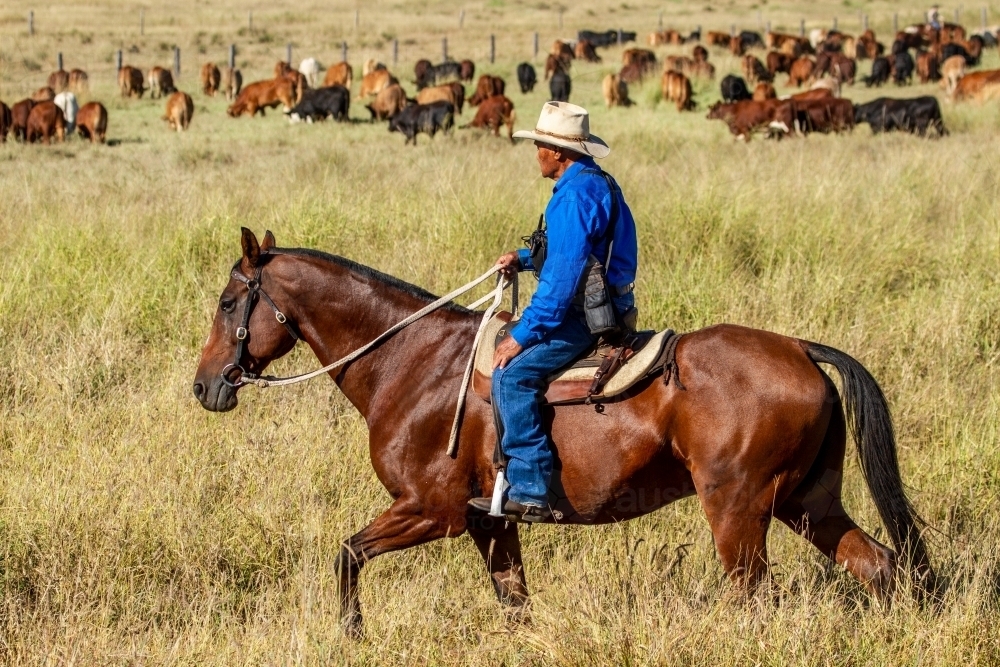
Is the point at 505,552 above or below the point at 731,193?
below

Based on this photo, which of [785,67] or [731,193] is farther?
[785,67]

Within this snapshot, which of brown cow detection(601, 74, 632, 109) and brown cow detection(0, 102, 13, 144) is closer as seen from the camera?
brown cow detection(0, 102, 13, 144)

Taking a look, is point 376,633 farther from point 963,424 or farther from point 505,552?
point 963,424

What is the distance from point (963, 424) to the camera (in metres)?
6.02

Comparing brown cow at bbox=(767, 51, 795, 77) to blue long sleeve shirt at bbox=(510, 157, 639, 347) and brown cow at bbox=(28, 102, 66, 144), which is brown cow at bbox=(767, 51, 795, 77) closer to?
brown cow at bbox=(28, 102, 66, 144)

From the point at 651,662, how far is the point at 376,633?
42.8 inches

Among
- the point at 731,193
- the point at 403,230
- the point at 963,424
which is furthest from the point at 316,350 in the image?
the point at 731,193

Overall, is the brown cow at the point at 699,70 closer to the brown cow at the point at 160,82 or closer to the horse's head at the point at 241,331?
the brown cow at the point at 160,82

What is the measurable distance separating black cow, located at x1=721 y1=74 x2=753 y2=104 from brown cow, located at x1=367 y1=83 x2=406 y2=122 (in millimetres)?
8556

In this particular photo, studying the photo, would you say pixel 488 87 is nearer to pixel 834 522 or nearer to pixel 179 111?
pixel 179 111

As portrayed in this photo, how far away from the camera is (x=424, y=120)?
22.9m

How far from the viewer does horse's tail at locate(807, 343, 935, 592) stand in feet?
13.2

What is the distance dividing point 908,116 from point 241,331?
63.3 feet

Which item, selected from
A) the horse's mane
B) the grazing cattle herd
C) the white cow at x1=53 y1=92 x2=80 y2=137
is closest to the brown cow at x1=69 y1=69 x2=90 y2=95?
the grazing cattle herd
